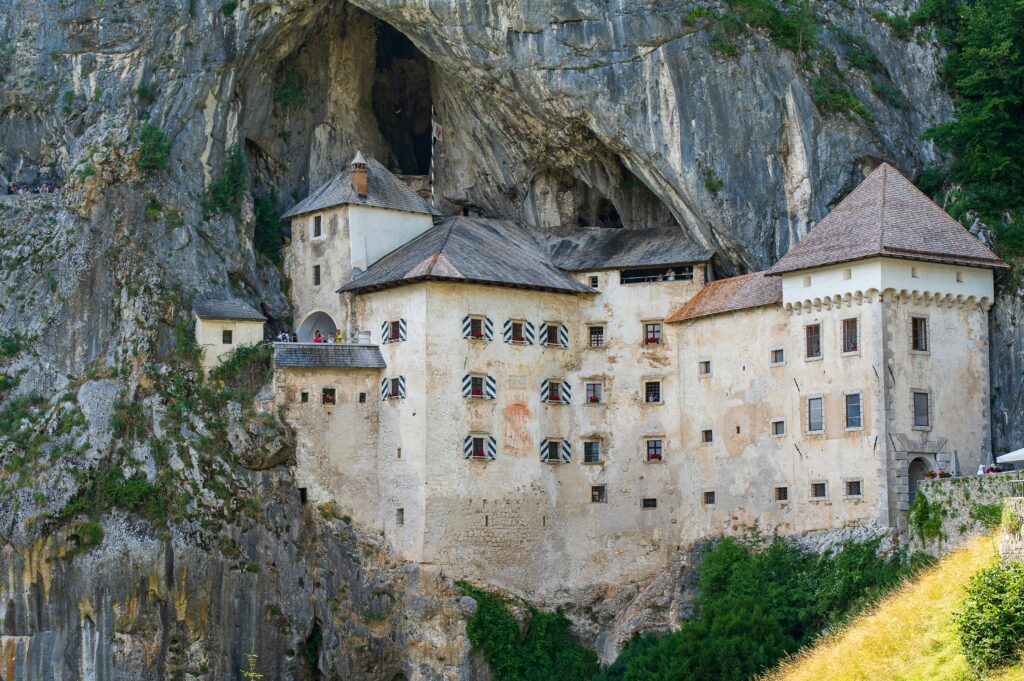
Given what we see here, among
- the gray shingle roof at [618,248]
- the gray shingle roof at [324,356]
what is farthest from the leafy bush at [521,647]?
the gray shingle roof at [618,248]

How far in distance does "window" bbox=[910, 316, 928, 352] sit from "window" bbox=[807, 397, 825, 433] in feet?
14.3

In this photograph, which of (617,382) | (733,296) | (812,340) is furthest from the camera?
(617,382)

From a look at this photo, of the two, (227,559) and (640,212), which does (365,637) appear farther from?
(640,212)

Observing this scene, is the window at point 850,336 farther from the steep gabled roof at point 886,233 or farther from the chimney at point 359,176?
the chimney at point 359,176

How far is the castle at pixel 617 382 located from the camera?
7312 centimetres

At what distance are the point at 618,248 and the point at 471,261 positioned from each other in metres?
7.48

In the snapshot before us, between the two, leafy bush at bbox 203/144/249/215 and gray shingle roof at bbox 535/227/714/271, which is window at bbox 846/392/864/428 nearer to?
gray shingle roof at bbox 535/227/714/271

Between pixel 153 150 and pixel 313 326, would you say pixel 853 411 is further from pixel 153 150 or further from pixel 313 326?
pixel 153 150

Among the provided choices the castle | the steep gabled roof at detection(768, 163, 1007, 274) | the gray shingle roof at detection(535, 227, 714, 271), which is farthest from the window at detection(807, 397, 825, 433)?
the gray shingle roof at detection(535, 227, 714, 271)

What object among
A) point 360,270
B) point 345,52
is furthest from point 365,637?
point 345,52

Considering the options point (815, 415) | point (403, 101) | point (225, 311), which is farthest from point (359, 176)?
point (815, 415)

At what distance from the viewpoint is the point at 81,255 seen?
8381 centimetres

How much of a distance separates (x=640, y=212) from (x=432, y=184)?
11355mm

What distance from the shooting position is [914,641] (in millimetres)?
50000
